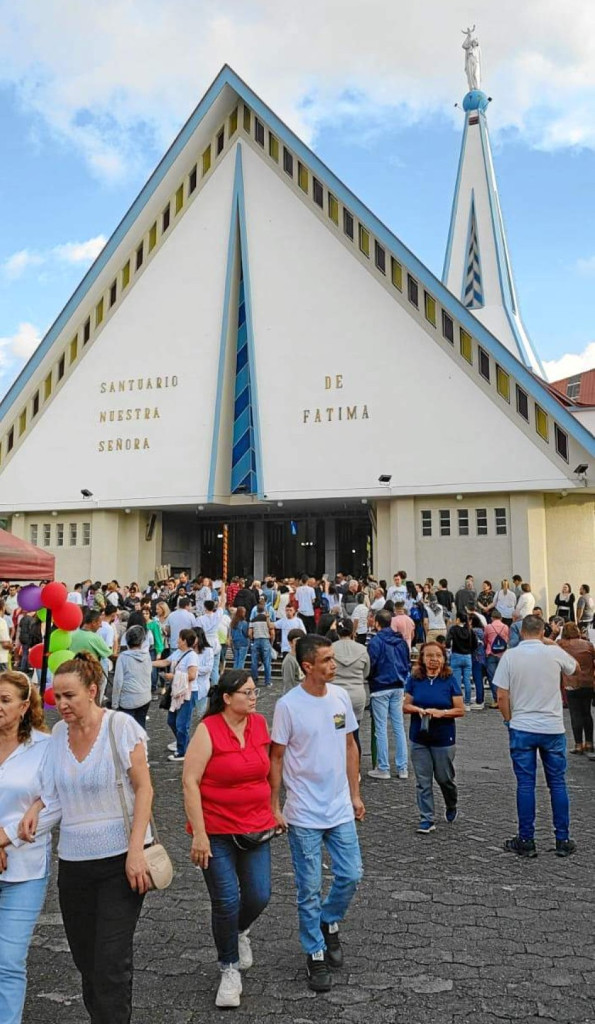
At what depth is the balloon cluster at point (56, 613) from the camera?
7.61m

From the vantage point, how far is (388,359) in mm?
22609

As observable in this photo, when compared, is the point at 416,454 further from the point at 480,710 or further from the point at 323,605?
the point at 480,710

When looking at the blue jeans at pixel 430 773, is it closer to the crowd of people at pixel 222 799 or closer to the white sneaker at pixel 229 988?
the crowd of people at pixel 222 799

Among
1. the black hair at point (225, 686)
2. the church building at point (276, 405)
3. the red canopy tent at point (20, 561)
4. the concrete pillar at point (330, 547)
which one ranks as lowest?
the black hair at point (225, 686)

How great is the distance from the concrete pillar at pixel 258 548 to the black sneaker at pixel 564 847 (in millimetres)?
22109

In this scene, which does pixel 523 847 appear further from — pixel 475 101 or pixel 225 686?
pixel 475 101

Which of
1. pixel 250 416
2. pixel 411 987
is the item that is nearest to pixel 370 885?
pixel 411 987

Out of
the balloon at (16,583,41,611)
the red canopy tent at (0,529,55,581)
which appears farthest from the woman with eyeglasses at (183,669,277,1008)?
the balloon at (16,583,41,611)

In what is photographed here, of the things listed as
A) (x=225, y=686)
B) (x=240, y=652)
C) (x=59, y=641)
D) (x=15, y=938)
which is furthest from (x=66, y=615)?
(x=240, y=652)

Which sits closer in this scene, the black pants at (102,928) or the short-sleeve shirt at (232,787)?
the black pants at (102,928)

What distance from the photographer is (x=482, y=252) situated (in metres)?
33.3


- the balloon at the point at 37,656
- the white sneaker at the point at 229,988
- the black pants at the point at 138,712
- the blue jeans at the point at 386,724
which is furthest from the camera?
the balloon at the point at 37,656

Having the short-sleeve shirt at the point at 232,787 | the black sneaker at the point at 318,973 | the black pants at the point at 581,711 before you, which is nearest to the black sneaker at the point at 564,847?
the black sneaker at the point at 318,973

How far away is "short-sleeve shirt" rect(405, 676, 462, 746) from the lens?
6.64m
